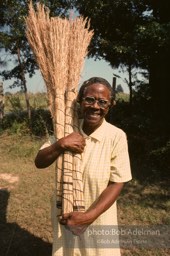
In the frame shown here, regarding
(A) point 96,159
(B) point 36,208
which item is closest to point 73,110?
(A) point 96,159

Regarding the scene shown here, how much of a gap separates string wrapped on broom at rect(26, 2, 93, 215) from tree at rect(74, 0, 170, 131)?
445cm

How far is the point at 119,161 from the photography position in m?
1.82

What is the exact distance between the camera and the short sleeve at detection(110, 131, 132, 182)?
1810mm

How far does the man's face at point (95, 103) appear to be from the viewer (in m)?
1.83

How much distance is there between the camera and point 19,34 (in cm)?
920

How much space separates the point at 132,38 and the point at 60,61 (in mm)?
4975

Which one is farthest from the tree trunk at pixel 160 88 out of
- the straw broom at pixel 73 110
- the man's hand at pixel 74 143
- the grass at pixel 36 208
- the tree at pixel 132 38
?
the man's hand at pixel 74 143

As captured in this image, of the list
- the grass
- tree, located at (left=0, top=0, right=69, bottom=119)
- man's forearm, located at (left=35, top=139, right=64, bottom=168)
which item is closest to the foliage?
tree, located at (left=0, top=0, right=69, bottom=119)

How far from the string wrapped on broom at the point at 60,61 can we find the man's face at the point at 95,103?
0.21 meters

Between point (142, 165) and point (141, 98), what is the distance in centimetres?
248

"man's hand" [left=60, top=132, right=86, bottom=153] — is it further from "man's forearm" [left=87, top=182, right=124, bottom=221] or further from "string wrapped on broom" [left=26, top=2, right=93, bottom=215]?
"man's forearm" [left=87, top=182, right=124, bottom=221]

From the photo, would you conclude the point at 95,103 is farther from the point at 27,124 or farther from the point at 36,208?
the point at 27,124

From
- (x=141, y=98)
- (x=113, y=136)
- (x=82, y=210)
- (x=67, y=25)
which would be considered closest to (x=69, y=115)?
(x=113, y=136)

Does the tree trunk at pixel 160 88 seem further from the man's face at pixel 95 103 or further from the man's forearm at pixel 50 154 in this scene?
the man's forearm at pixel 50 154
